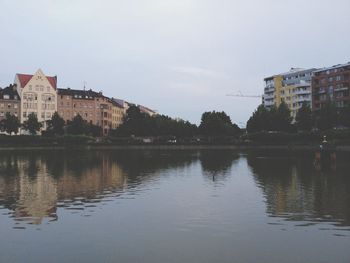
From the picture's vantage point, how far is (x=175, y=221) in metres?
22.5

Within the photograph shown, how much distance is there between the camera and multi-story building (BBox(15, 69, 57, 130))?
556 ft

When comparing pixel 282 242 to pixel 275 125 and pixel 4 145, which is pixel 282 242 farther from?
pixel 275 125

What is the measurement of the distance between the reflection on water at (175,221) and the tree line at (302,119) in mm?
105484

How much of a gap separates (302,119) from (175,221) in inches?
5231

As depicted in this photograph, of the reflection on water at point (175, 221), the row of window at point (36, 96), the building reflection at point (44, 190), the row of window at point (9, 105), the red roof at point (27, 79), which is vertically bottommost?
the reflection on water at point (175, 221)

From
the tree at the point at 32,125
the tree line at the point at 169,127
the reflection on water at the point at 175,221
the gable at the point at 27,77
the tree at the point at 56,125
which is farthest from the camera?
the gable at the point at 27,77

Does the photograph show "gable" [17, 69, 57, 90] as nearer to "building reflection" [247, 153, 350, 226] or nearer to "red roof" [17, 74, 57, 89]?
"red roof" [17, 74, 57, 89]

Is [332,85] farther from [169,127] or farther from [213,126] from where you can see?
[169,127]

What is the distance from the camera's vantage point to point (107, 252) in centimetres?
1684

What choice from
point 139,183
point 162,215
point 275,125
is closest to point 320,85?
point 275,125

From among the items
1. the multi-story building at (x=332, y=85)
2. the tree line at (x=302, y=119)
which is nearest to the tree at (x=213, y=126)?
the tree line at (x=302, y=119)

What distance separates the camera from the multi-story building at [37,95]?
556ft

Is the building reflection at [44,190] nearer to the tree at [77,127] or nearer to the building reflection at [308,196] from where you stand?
the building reflection at [308,196]

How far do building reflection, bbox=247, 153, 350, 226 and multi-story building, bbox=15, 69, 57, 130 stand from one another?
13970 cm
